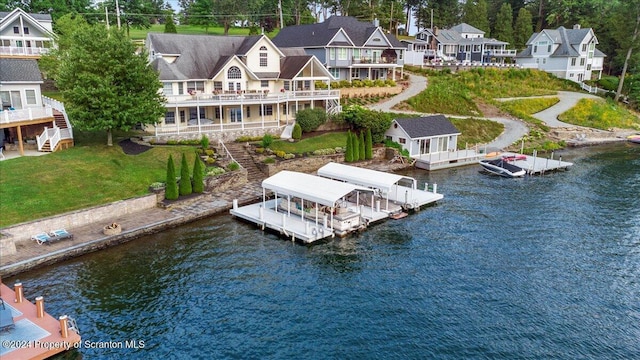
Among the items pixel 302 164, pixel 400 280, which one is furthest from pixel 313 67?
pixel 400 280

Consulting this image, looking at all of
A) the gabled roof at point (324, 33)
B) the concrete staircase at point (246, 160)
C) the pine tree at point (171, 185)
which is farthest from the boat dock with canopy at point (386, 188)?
the gabled roof at point (324, 33)

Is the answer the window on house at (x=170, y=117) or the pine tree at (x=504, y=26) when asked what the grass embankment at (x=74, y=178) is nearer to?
the window on house at (x=170, y=117)

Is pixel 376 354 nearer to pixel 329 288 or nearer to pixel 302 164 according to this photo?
pixel 329 288

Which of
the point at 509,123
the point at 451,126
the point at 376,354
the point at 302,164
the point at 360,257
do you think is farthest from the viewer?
the point at 509,123

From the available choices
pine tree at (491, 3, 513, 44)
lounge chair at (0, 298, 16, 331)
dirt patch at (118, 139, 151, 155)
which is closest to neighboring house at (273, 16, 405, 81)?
dirt patch at (118, 139, 151, 155)

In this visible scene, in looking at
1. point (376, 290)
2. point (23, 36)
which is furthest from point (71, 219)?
point (23, 36)

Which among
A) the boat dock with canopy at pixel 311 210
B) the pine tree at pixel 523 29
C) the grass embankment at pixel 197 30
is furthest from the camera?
the pine tree at pixel 523 29

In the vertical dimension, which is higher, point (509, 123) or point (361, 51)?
point (361, 51)
